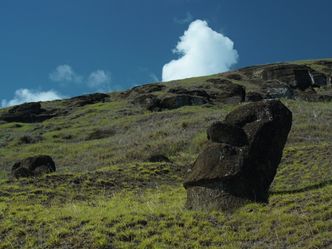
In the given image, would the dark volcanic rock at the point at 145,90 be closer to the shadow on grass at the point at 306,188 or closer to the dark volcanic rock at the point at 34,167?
the dark volcanic rock at the point at 34,167

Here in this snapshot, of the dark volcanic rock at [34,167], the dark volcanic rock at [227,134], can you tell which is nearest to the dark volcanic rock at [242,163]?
the dark volcanic rock at [227,134]

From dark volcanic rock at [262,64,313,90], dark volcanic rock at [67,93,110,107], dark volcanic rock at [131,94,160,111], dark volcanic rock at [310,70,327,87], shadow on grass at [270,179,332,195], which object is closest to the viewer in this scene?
shadow on grass at [270,179,332,195]

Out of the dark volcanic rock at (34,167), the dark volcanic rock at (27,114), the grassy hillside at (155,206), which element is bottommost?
the grassy hillside at (155,206)

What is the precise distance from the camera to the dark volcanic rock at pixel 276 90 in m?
87.9

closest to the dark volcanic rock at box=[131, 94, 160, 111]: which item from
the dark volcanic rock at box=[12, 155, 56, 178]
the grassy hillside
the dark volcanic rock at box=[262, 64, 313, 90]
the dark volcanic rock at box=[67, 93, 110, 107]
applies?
the dark volcanic rock at box=[67, 93, 110, 107]

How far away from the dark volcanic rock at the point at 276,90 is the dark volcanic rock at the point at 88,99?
3148cm

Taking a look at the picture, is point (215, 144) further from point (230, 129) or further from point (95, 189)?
point (95, 189)

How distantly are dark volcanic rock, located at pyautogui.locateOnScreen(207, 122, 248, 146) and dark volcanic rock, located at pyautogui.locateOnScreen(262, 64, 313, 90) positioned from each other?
83964mm

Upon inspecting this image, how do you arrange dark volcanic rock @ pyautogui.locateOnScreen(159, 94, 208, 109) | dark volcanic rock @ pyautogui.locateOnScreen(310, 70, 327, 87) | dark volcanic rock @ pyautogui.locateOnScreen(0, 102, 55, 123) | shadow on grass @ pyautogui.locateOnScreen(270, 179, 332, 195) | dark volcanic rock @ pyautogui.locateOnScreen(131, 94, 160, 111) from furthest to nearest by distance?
dark volcanic rock @ pyautogui.locateOnScreen(310, 70, 327, 87) < dark volcanic rock @ pyautogui.locateOnScreen(0, 102, 55, 123) < dark volcanic rock @ pyautogui.locateOnScreen(131, 94, 160, 111) < dark volcanic rock @ pyautogui.locateOnScreen(159, 94, 208, 109) < shadow on grass @ pyautogui.locateOnScreen(270, 179, 332, 195)

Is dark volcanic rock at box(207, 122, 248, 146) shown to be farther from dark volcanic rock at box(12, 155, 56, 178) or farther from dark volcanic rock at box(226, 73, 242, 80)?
dark volcanic rock at box(226, 73, 242, 80)

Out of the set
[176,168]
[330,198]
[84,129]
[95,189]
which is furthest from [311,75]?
[330,198]

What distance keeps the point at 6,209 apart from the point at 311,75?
315ft

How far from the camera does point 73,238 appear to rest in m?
16.0

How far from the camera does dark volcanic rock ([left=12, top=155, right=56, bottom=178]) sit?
1283 inches
